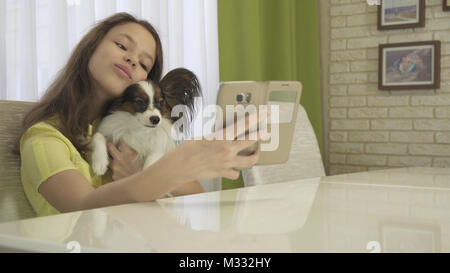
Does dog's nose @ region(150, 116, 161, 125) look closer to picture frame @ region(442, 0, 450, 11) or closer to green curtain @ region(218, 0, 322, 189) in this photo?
green curtain @ region(218, 0, 322, 189)

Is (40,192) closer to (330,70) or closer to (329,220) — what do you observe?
(329,220)

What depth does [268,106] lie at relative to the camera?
1.12 m

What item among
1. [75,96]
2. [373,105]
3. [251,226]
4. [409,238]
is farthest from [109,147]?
[373,105]

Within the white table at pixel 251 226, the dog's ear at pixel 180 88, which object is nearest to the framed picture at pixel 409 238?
the white table at pixel 251 226

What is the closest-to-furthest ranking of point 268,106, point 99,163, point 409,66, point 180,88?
point 268,106, point 99,163, point 180,88, point 409,66

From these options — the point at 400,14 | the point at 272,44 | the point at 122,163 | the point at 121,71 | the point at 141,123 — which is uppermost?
the point at 400,14

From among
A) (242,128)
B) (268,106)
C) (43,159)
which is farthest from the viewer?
(43,159)

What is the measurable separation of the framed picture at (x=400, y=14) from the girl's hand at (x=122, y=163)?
7.63 ft

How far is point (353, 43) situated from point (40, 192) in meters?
2.63

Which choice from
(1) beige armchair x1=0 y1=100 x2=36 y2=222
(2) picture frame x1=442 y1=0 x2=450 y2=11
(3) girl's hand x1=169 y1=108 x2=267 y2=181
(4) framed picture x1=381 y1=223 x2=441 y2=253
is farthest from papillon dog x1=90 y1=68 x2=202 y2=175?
(2) picture frame x1=442 y1=0 x2=450 y2=11

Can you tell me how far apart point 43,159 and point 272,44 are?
90.7 inches

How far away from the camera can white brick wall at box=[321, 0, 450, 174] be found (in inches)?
124

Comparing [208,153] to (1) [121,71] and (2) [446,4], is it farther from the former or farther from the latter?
(2) [446,4]

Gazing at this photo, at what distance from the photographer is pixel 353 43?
3414 millimetres
